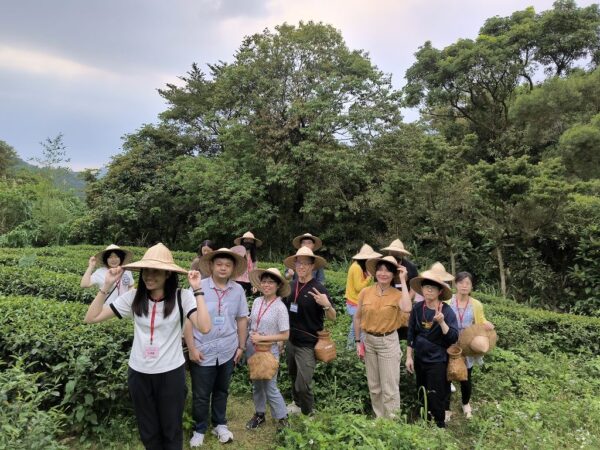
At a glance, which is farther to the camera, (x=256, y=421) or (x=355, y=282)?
(x=355, y=282)

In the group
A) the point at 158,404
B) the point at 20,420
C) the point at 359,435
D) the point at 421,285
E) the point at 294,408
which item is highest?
the point at 421,285

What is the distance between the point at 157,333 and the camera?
9.73 feet

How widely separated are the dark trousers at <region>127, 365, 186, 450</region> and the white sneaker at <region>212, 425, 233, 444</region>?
76 centimetres

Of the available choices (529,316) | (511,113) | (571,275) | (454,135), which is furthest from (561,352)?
(454,135)

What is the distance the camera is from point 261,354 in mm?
3900

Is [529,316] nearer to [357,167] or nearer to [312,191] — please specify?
[357,167]

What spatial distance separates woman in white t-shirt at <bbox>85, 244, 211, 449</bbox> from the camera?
2951 millimetres

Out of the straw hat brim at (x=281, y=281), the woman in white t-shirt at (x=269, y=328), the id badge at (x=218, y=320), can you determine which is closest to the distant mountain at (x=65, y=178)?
the straw hat brim at (x=281, y=281)

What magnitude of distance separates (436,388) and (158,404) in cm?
264

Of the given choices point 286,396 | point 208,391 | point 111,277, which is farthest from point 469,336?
point 111,277

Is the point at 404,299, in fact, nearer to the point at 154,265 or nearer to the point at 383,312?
the point at 383,312

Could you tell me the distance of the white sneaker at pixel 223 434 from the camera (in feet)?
12.5

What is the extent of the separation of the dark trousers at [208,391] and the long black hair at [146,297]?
913 millimetres

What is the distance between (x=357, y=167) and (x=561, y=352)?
7.78 meters
